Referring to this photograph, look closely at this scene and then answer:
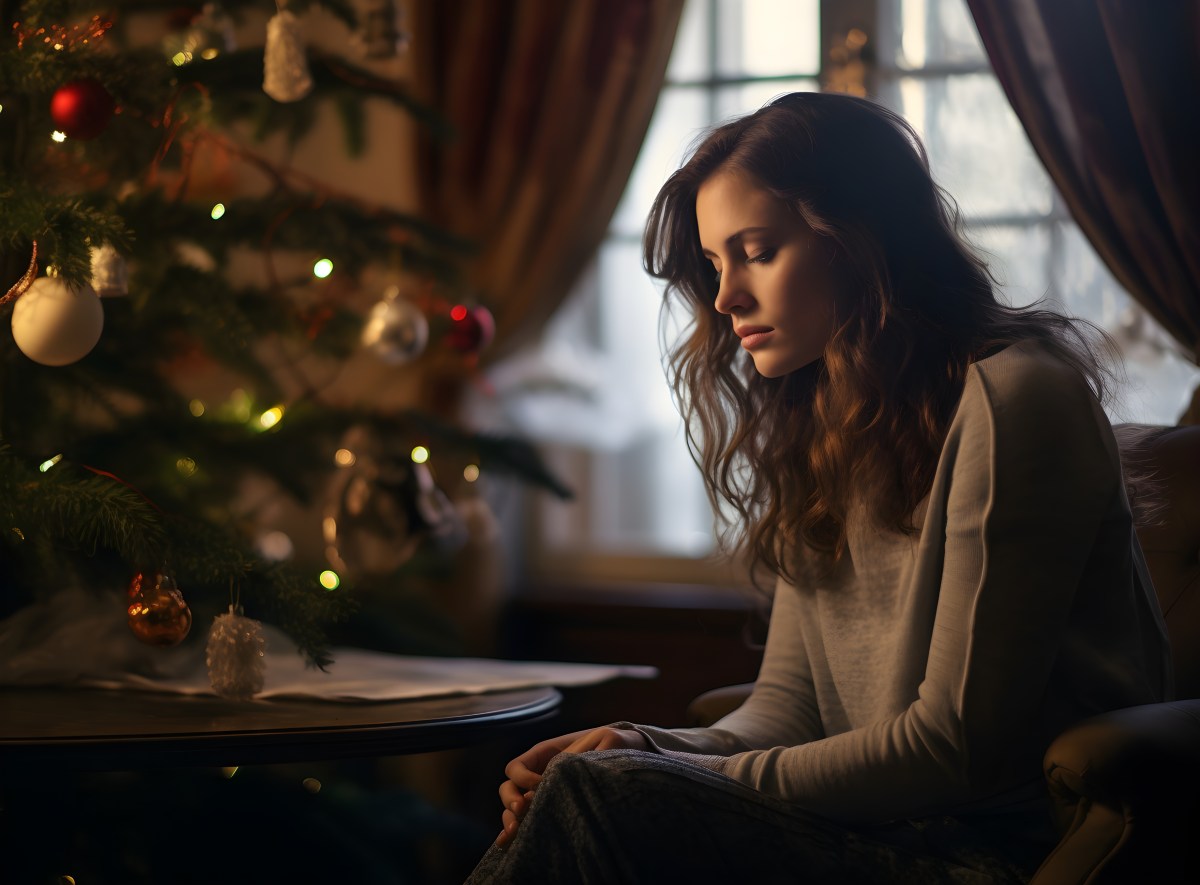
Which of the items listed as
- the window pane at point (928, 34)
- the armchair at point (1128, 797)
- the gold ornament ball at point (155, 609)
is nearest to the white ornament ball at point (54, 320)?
the gold ornament ball at point (155, 609)

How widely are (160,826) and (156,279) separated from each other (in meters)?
0.91

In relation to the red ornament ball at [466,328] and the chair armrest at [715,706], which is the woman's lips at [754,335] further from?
the red ornament ball at [466,328]

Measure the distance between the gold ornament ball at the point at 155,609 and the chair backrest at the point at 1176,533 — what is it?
3.74ft

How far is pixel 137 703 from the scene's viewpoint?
1390 millimetres

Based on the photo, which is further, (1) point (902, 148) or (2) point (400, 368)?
(2) point (400, 368)

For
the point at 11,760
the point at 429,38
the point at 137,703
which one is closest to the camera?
the point at 11,760

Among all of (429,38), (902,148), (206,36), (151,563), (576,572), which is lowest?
(576,572)

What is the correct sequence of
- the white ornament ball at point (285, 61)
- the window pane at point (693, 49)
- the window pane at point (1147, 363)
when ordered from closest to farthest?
the white ornament ball at point (285, 61) < the window pane at point (1147, 363) < the window pane at point (693, 49)

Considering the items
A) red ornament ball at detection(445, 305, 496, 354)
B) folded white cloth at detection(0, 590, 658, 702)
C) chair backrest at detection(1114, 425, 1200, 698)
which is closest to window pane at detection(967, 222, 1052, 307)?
chair backrest at detection(1114, 425, 1200, 698)

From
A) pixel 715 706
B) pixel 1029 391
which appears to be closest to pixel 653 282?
pixel 715 706

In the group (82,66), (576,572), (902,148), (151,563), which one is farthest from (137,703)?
(576,572)

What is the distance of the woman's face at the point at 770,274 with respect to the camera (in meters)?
1.25

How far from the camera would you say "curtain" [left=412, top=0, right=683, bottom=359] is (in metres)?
2.67

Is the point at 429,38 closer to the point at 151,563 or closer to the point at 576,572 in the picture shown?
the point at 576,572
